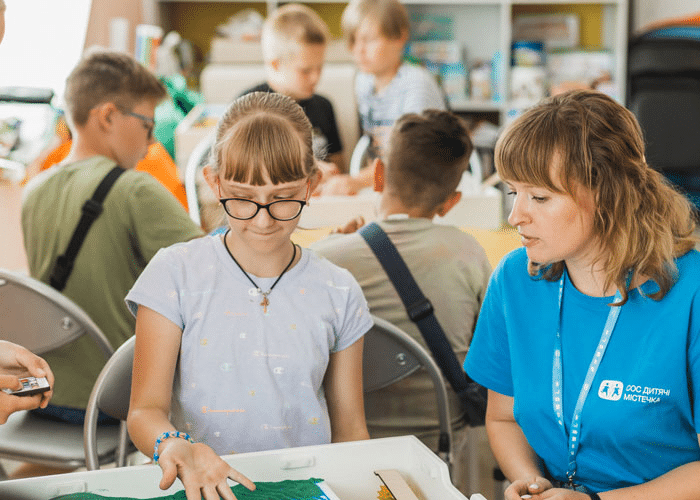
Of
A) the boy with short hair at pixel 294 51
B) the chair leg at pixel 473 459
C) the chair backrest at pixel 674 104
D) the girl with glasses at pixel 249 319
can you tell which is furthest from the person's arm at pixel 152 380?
the chair backrest at pixel 674 104

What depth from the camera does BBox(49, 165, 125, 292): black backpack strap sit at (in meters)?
1.78

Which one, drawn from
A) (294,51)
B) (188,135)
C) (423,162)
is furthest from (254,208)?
Answer: (188,135)

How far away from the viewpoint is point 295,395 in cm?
119

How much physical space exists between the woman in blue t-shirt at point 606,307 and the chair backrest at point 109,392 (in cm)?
61

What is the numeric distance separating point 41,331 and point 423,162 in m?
0.84

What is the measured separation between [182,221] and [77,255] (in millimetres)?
247

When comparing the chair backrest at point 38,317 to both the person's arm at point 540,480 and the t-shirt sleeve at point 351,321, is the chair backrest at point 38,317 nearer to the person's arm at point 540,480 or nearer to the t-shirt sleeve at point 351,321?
the t-shirt sleeve at point 351,321

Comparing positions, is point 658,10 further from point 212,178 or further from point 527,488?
point 527,488

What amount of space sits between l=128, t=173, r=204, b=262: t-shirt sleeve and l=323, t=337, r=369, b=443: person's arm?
685mm

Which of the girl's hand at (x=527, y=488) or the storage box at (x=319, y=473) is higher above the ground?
the storage box at (x=319, y=473)

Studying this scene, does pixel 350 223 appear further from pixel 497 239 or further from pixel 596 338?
pixel 596 338

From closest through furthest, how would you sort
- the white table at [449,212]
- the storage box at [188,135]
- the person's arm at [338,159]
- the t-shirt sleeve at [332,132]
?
the white table at [449,212], the storage box at [188,135], the person's arm at [338,159], the t-shirt sleeve at [332,132]

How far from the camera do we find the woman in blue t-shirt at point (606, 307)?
1.04 meters

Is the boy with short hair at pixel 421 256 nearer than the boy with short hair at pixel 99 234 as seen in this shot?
Yes
